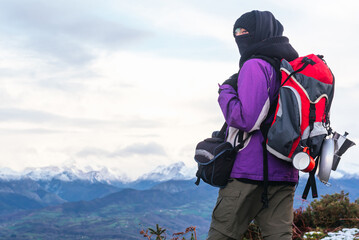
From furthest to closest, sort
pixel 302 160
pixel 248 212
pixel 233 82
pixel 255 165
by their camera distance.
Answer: pixel 233 82 < pixel 248 212 < pixel 255 165 < pixel 302 160

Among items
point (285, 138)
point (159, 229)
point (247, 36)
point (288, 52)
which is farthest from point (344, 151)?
point (159, 229)

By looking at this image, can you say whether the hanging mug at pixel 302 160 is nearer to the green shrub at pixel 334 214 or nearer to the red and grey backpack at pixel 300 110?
the red and grey backpack at pixel 300 110

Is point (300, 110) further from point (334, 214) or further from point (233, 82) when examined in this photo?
point (334, 214)

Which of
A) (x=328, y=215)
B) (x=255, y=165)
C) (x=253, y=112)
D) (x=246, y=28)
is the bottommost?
(x=328, y=215)

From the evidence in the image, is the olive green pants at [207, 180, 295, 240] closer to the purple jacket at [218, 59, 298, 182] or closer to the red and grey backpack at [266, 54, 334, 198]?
the purple jacket at [218, 59, 298, 182]

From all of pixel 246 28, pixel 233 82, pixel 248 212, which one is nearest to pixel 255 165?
pixel 248 212

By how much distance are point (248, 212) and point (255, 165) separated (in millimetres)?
427

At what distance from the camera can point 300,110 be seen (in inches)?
129

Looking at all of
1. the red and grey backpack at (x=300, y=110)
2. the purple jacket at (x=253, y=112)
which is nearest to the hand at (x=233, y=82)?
the purple jacket at (x=253, y=112)

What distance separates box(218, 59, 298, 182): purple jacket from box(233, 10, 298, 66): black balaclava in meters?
0.17

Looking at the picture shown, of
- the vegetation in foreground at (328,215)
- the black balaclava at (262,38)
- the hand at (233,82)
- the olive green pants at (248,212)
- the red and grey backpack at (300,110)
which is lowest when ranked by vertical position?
the vegetation in foreground at (328,215)

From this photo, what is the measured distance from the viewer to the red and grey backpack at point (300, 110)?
326 cm

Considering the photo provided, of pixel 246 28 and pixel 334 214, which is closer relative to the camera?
pixel 246 28

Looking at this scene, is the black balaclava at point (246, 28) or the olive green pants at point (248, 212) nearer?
the olive green pants at point (248, 212)
